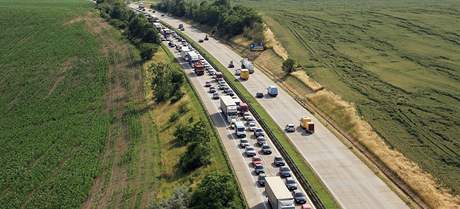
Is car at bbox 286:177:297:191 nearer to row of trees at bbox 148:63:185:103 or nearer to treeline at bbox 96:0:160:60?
row of trees at bbox 148:63:185:103

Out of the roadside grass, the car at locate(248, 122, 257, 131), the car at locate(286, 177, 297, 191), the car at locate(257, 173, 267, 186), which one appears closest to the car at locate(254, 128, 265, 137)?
the car at locate(248, 122, 257, 131)

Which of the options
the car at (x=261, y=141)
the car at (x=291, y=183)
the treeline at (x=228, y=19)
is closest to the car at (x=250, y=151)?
the car at (x=261, y=141)

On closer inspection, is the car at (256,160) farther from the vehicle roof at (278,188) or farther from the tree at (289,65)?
the tree at (289,65)

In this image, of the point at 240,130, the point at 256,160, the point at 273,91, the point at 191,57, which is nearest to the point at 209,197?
the point at 256,160

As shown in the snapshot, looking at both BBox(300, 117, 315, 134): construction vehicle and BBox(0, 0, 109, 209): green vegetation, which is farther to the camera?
BBox(300, 117, 315, 134): construction vehicle

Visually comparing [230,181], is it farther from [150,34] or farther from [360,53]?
[150,34]

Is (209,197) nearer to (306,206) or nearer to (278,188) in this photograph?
(278,188)
